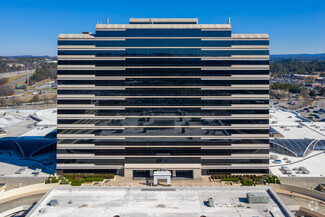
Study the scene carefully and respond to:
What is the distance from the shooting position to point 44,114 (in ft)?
495

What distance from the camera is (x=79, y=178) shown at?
248 feet

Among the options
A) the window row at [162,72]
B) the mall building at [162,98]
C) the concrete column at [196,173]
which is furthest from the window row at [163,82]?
the concrete column at [196,173]

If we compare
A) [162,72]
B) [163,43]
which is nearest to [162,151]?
[162,72]

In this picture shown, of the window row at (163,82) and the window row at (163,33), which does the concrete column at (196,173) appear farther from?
the window row at (163,33)

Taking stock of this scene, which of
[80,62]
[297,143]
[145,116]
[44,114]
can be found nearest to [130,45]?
[80,62]

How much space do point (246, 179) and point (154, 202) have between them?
98.3 feet

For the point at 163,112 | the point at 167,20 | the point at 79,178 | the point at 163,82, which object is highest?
the point at 167,20

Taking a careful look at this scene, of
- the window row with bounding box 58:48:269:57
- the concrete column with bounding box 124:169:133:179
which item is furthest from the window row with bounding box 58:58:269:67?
the concrete column with bounding box 124:169:133:179

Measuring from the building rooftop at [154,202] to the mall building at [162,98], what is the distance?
16.1 metres

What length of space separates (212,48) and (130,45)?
20849 mm

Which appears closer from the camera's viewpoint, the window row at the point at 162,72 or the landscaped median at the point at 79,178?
the landscaped median at the point at 79,178

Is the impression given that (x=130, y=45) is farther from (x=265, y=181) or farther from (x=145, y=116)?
(x=265, y=181)

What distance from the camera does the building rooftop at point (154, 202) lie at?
172ft

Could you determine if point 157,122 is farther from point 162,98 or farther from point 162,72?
point 162,72
